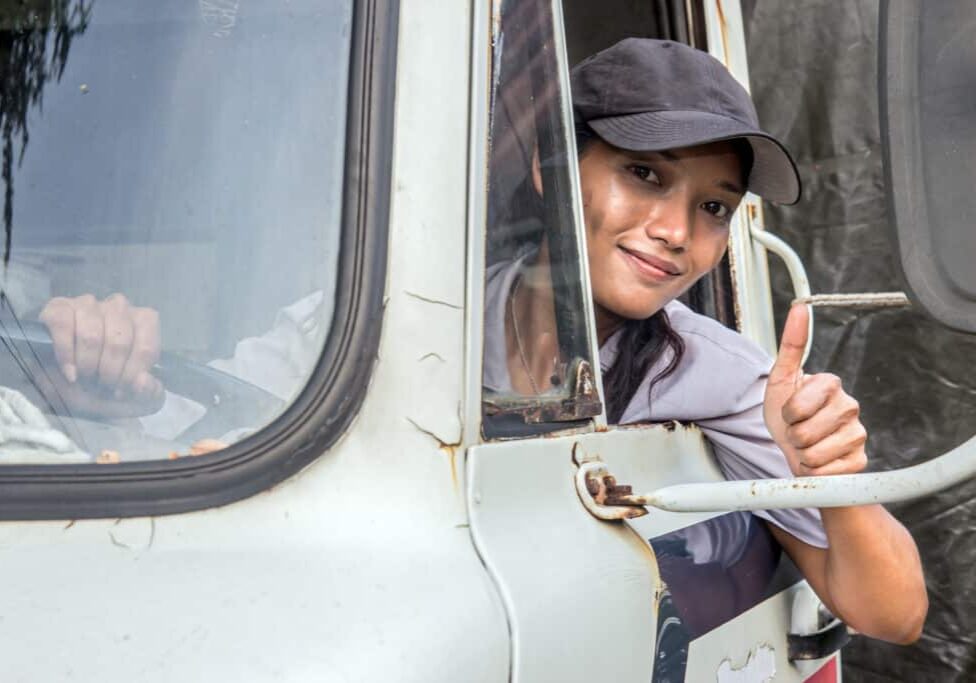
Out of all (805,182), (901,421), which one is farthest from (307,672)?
(805,182)

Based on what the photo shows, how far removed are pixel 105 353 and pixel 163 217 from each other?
14cm

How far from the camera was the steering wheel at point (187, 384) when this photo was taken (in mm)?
1028

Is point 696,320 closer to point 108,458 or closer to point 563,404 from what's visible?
point 563,404

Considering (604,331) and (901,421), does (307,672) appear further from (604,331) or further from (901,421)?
(901,421)

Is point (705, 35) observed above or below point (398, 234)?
above

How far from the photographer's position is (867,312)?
3.67m

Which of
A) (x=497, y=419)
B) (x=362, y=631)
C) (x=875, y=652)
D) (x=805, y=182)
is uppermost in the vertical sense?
(x=805, y=182)

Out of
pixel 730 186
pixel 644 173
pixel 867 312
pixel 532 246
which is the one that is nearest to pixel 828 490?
pixel 532 246

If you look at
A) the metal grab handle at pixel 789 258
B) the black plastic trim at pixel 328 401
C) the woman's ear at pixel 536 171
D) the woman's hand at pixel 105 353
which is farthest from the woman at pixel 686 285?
the woman's hand at pixel 105 353

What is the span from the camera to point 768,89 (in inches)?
155

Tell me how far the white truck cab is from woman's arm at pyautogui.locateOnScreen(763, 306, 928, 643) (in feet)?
0.87

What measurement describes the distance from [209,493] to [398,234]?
0.29m

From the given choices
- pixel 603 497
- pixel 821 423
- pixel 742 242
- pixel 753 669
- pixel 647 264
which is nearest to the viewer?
pixel 603 497

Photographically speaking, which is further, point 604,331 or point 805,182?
point 805,182
